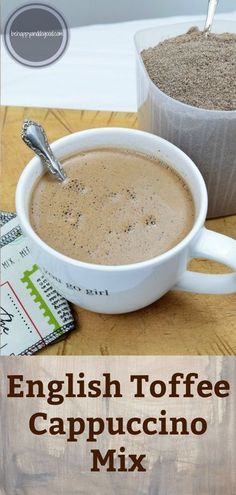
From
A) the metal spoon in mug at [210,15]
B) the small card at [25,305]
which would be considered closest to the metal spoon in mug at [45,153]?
the small card at [25,305]

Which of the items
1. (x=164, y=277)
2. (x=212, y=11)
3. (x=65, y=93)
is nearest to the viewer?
(x=164, y=277)

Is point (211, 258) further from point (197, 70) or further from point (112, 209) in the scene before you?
point (197, 70)

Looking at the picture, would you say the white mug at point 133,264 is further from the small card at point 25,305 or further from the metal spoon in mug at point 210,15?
the metal spoon in mug at point 210,15

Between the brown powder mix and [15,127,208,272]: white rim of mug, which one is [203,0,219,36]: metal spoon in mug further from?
[15,127,208,272]: white rim of mug

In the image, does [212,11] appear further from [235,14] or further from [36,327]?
[36,327]

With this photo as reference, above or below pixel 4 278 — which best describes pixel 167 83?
above

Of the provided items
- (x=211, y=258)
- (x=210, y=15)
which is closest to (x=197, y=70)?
(x=210, y=15)

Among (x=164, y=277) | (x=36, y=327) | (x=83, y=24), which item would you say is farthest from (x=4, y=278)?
(x=83, y=24)
